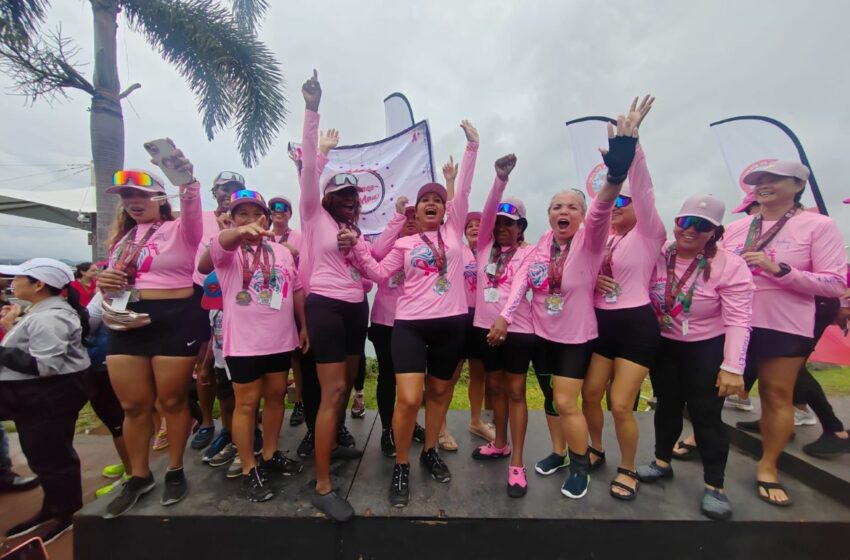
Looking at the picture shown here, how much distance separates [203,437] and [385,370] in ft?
6.71

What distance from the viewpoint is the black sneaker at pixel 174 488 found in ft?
9.31

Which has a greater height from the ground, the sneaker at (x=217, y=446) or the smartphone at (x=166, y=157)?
the smartphone at (x=166, y=157)

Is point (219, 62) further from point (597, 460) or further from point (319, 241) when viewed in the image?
point (597, 460)

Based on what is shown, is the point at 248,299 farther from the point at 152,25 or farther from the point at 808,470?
the point at 152,25

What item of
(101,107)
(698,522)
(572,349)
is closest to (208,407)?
(572,349)

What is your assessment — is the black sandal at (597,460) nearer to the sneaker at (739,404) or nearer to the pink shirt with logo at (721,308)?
the pink shirt with logo at (721,308)

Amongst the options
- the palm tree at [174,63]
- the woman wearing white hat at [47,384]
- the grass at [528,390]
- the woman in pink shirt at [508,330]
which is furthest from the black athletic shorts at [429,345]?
the palm tree at [174,63]

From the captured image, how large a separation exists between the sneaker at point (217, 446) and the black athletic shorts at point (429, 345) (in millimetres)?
2107

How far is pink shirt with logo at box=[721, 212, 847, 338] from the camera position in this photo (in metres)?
2.80

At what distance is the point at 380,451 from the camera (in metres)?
3.70

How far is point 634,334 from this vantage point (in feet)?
9.50

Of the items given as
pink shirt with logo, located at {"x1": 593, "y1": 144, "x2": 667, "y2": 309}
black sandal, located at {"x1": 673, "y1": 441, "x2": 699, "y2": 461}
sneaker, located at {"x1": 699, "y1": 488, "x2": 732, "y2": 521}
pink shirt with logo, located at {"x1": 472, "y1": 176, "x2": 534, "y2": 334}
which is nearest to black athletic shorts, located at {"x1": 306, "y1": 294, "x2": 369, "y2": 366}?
pink shirt with logo, located at {"x1": 472, "y1": 176, "x2": 534, "y2": 334}

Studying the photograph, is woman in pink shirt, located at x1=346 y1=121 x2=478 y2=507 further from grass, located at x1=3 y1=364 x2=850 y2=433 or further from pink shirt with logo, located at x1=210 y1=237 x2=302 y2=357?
grass, located at x1=3 y1=364 x2=850 y2=433

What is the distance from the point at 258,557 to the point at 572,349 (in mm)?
2758
